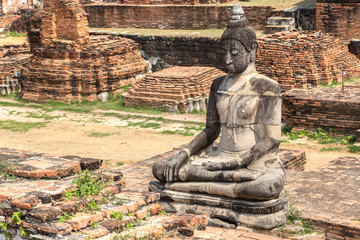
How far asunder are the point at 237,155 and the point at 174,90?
7.26 meters

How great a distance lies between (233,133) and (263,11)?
455 inches

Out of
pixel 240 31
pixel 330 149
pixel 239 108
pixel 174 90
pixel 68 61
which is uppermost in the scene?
pixel 240 31

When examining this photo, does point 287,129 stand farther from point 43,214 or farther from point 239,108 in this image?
point 43,214

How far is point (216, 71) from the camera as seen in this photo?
1483 cm

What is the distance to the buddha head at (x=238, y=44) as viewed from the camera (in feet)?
21.3

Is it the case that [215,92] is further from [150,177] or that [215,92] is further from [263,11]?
[263,11]

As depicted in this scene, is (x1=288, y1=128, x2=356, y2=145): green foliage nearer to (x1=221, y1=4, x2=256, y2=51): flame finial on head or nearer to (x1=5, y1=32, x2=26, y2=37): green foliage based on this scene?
(x1=221, y1=4, x2=256, y2=51): flame finial on head

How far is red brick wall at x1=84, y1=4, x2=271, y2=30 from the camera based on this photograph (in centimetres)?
1780

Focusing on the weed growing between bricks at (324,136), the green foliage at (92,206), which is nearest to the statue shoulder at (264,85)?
the green foliage at (92,206)

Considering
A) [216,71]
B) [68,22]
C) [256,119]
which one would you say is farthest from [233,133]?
[68,22]

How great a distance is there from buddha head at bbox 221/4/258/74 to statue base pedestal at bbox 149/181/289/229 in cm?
135

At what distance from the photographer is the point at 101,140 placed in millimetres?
11602

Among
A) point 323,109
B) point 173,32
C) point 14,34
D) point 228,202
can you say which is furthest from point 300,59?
point 14,34

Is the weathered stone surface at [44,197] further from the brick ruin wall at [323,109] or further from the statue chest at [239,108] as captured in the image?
the brick ruin wall at [323,109]
